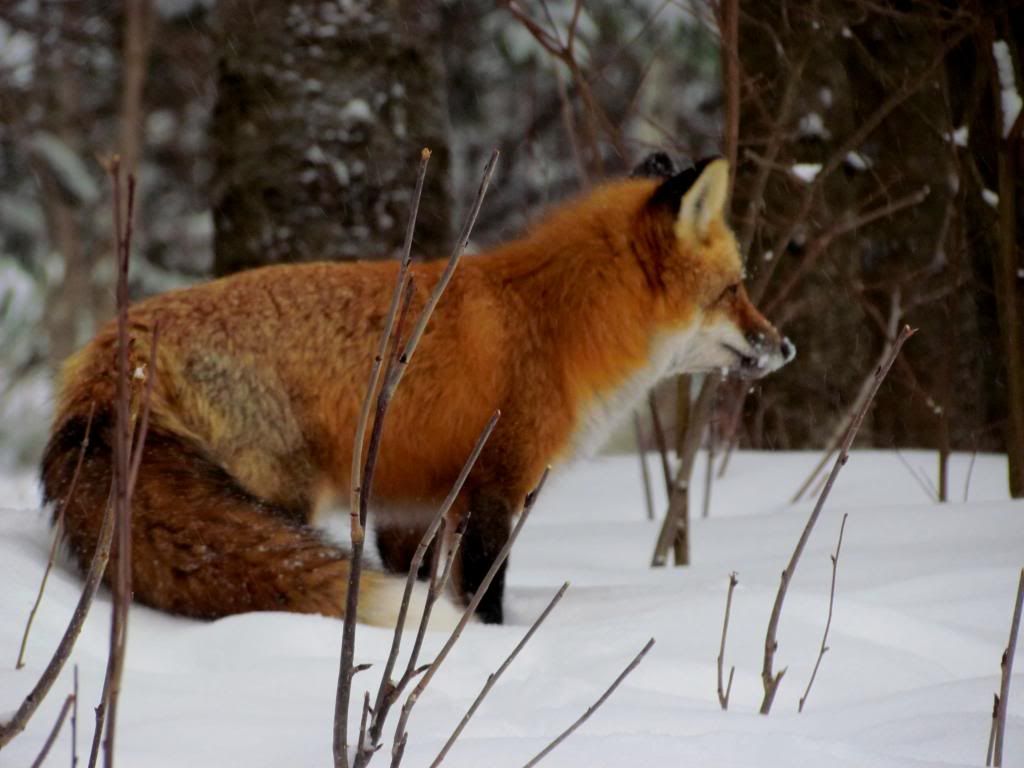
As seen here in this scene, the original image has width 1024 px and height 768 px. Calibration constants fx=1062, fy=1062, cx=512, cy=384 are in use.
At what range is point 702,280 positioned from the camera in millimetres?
4062

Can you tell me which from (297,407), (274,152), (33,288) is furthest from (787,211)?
(33,288)

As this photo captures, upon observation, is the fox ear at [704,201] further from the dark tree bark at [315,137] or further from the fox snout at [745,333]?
the dark tree bark at [315,137]

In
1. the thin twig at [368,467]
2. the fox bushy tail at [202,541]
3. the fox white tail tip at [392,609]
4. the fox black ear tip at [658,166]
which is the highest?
the fox black ear tip at [658,166]

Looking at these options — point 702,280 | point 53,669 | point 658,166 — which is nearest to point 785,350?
point 702,280

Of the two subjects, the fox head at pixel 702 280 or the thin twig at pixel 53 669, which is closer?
the thin twig at pixel 53 669

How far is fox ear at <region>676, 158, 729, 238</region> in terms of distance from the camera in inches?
151

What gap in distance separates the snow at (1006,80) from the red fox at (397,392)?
1.49m

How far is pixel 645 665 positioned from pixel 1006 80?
339cm

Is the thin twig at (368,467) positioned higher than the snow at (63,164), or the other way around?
the snow at (63,164)

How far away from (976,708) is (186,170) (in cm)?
1519

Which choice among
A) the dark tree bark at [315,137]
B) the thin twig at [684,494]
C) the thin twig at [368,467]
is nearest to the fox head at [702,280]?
the thin twig at [684,494]

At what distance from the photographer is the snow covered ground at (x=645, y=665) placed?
1780 mm

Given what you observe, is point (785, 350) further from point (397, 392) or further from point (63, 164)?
point (63, 164)

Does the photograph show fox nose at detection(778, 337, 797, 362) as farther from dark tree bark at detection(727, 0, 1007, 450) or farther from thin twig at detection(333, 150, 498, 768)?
thin twig at detection(333, 150, 498, 768)
